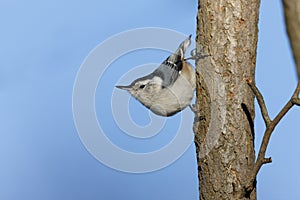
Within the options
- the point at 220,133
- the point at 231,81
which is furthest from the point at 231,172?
the point at 231,81

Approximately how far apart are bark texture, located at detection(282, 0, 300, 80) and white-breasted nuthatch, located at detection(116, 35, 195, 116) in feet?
2.96

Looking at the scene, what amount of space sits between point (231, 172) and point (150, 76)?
0.52 m

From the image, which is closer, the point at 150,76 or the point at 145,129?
the point at 145,129

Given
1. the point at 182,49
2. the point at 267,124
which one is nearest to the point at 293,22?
the point at 267,124

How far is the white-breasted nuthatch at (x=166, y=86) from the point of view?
145cm

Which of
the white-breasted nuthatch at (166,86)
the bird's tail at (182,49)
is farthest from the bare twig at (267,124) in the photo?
the white-breasted nuthatch at (166,86)

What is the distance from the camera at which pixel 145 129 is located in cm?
123

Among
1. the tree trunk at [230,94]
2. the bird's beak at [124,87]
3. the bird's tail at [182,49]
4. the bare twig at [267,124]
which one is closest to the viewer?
the bare twig at [267,124]

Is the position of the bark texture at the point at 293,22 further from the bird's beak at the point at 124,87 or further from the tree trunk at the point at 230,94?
the bird's beak at the point at 124,87

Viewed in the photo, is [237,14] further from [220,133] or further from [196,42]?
[220,133]

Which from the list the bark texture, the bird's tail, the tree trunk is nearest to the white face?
the bird's tail

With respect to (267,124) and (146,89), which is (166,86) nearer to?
(146,89)

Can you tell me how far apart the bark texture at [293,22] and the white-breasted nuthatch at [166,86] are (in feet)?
2.96

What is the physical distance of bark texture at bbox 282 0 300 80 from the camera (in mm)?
491
